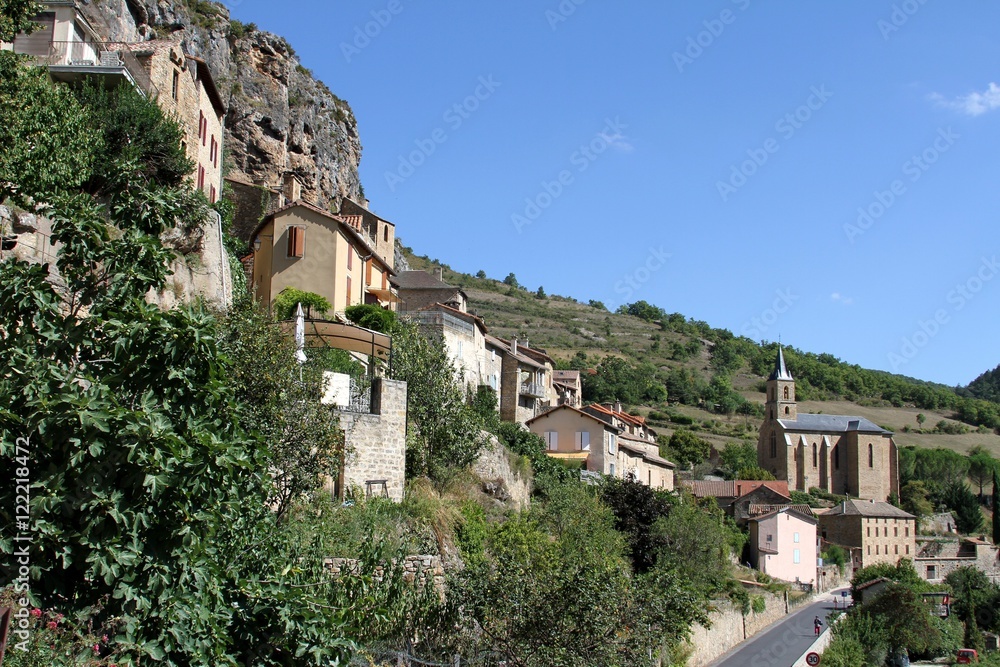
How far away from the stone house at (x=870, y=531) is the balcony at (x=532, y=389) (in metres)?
43.4

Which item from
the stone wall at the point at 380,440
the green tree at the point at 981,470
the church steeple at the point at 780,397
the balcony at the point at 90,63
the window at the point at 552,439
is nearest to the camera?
the stone wall at the point at 380,440

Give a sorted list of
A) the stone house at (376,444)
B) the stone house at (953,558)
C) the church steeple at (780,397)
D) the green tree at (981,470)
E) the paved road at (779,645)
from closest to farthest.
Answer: the stone house at (376,444) → the paved road at (779,645) → the stone house at (953,558) → the church steeple at (780,397) → the green tree at (981,470)

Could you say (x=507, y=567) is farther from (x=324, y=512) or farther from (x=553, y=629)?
(x=324, y=512)

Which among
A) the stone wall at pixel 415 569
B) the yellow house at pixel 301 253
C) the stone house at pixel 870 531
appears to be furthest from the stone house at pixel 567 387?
the stone wall at pixel 415 569

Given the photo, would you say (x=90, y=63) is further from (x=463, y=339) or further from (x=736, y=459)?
(x=736, y=459)

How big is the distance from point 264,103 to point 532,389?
2179 centimetres

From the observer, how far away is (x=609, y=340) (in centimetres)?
16262

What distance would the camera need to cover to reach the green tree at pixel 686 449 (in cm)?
10056

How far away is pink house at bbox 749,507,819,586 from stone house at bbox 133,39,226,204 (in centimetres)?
4536

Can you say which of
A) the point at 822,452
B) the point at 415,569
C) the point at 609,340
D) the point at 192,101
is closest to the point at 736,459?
the point at 822,452

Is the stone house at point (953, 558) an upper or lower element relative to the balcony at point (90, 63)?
lower

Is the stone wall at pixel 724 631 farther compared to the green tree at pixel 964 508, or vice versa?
the green tree at pixel 964 508

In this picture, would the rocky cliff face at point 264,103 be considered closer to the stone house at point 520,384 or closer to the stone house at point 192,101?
the stone house at point 192,101

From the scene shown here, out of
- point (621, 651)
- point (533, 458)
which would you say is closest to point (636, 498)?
point (533, 458)
